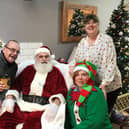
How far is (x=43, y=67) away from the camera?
221 centimetres

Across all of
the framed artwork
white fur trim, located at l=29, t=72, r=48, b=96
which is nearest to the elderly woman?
white fur trim, located at l=29, t=72, r=48, b=96

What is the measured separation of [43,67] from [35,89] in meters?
0.27

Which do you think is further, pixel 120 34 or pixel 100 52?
pixel 120 34

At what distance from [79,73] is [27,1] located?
2148mm

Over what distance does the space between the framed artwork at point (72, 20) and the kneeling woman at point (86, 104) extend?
2374mm

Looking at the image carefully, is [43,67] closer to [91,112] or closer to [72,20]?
[91,112]

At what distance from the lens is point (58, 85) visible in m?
2.21

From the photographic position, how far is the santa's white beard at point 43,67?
221 centimetres

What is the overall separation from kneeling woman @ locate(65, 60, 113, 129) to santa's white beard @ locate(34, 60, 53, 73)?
52 centimetres

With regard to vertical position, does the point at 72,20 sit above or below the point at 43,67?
above

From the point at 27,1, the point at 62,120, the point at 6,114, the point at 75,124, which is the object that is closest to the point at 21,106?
the point at 6,114

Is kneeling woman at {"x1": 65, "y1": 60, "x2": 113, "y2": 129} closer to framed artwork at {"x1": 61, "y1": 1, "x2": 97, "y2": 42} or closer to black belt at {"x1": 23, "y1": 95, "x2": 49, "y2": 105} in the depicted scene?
black belt at {"x1": 23, "y1": 95, "x2": 49, "y2": 105}

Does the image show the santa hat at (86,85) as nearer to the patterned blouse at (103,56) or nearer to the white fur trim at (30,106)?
the patterned blouse at (103,56)

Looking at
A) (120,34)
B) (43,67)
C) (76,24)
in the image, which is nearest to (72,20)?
(76,24)
